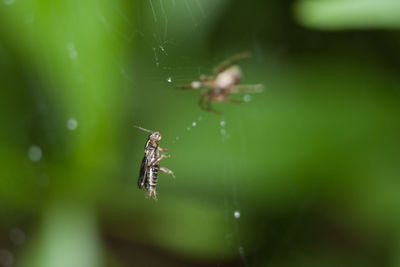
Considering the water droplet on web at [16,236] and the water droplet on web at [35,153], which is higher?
the water droplet on web at [35,153]

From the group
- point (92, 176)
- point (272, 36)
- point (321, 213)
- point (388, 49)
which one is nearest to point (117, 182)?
point (92, 176)

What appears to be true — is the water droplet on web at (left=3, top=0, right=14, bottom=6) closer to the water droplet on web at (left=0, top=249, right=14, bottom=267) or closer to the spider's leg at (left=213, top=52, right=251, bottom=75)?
the spider's leg at (left=213, top=52, right=251, bottom=75)

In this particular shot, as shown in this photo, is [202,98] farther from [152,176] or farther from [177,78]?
[152,176]

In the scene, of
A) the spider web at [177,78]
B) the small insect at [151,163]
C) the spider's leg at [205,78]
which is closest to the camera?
the small insect at [151,163]

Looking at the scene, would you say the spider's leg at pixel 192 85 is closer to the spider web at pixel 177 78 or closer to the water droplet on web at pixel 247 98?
the spider web at pixel 177 78

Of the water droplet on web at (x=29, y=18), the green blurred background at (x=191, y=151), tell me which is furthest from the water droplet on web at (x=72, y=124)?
the water droplet on web at (x=29, y=18)

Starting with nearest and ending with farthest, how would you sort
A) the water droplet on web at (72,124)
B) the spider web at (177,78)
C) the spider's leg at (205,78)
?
the spider web at (177,78), the spider's leg at (205,78), the water droplet on web at (72,124)

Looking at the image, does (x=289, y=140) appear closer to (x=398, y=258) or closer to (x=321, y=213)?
(x=321, y=213)

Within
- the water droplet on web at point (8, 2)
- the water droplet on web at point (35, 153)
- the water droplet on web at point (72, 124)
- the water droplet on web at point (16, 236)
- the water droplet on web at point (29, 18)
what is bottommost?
the water droplet on web at point (16, 236)
